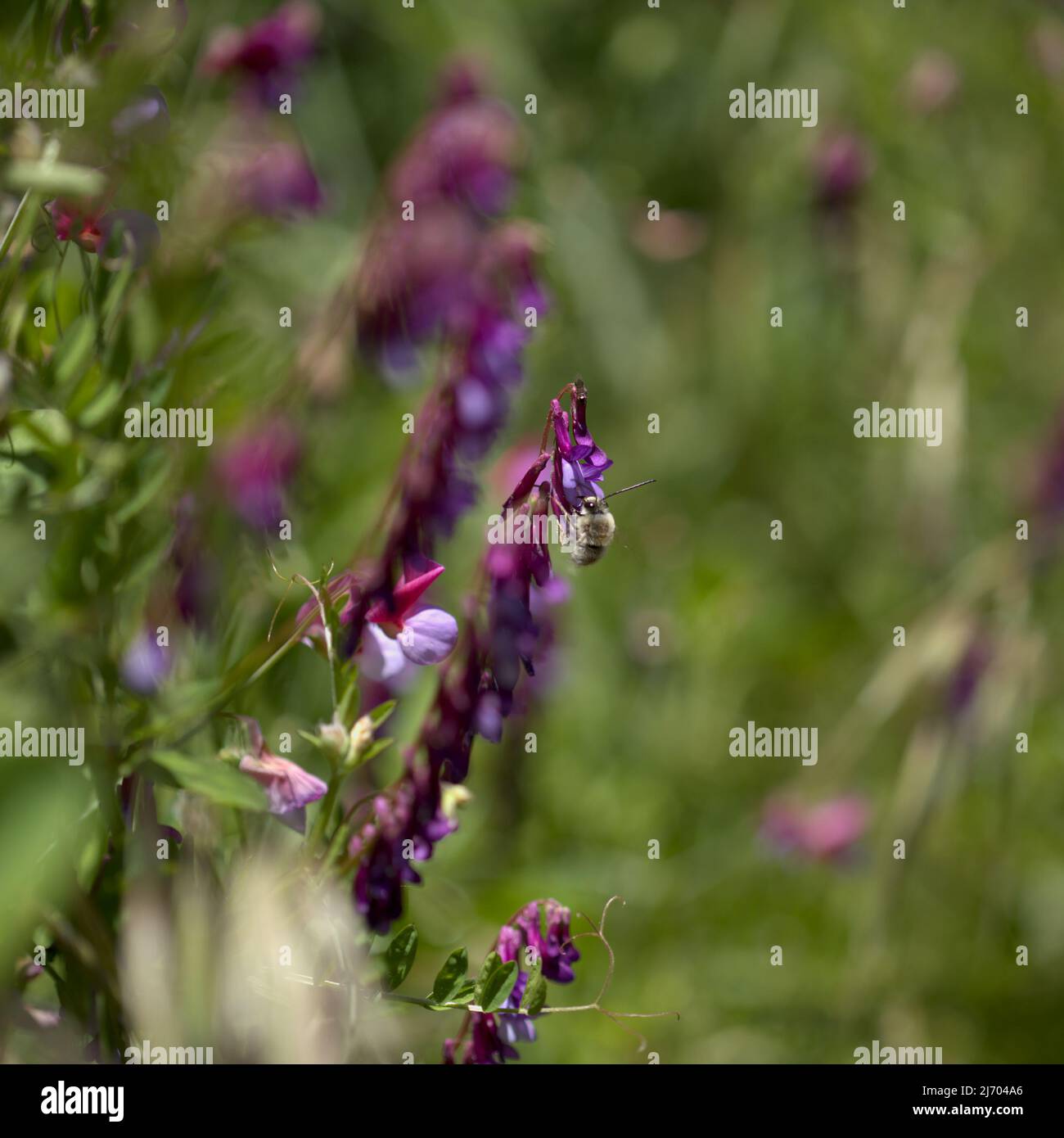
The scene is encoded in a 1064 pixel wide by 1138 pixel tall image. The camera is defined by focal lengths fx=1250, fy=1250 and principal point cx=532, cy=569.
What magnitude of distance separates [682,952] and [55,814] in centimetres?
180

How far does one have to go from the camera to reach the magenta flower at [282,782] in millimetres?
1043

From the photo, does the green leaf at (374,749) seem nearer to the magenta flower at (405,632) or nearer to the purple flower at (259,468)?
the magenta flower at (405,632)

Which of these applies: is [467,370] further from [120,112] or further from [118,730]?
[118,730]

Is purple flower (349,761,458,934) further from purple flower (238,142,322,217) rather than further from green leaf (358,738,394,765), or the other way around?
purple flower (238,142,322,217)

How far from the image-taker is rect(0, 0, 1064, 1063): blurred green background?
179 cm

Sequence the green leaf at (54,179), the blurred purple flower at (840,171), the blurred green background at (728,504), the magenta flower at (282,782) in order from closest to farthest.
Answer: the green leaf at (54,179) < the magenta flower at (282,782) < the blurred green background at (728,504) < the blurred purple flower at (840,171)

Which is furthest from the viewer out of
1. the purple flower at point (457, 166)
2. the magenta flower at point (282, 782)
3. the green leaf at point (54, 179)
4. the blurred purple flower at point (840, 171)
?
the blurred purple flower at point (840, 171)

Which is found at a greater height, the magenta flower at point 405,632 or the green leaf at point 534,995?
the magenta flower at point 405,632

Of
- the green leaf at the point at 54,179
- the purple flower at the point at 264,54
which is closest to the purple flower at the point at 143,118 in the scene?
the green leaf at the point at 54,179

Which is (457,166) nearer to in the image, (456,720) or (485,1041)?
(456,720)

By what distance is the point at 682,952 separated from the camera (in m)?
2.50

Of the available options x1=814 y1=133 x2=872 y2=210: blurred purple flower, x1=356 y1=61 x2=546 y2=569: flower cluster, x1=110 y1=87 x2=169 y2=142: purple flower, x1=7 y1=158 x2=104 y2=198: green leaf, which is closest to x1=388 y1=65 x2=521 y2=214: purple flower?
x1=356 y1=61 x2=546 y2=569: flower cluster

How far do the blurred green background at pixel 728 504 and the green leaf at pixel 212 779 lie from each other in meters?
0.09

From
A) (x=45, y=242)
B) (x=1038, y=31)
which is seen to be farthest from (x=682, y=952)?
(x=1038, y=31)
